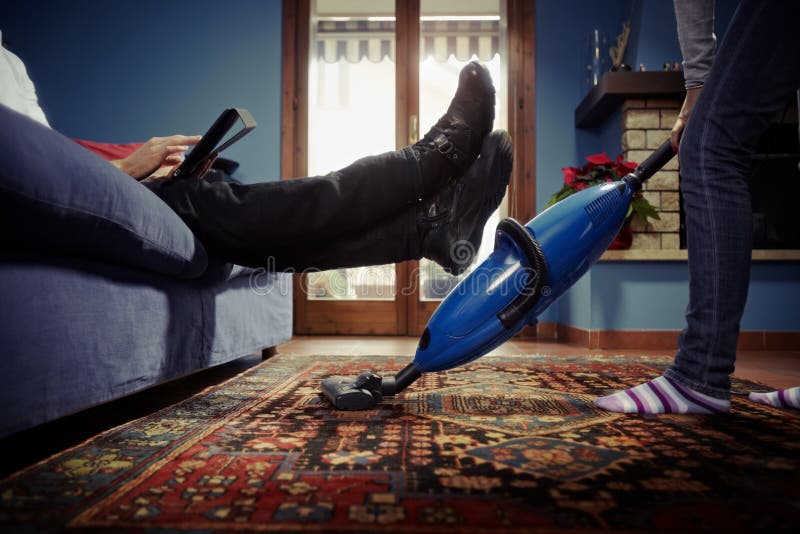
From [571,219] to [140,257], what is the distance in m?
0.75

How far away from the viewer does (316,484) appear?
1.91 ft

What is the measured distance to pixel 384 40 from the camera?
3758 millimetres

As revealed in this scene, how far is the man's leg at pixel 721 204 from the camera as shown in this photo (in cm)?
83

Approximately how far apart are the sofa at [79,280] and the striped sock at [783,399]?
1158 mm

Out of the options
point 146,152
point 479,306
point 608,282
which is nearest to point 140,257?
point 146,152

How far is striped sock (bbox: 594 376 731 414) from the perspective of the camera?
35.1 inches

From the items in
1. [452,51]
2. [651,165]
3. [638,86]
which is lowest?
[651,165]

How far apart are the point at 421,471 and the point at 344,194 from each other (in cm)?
51

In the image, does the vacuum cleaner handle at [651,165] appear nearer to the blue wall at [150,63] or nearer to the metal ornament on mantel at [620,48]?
the metal ornament on mantel at [620,48]

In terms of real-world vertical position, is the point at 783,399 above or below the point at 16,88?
below

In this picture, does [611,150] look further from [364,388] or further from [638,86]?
[364,388]

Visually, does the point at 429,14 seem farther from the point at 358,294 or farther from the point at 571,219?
the point at 571,219

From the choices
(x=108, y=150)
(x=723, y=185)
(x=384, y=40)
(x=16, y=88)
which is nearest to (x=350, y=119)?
(x=384, y=40)

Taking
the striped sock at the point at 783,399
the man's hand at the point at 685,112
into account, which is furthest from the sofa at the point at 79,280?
the striped sock at the point at 783,399
